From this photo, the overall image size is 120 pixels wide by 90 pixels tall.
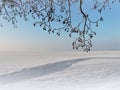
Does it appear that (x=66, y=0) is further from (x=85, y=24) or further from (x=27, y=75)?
(x=27, y=75)

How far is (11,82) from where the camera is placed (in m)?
16.0

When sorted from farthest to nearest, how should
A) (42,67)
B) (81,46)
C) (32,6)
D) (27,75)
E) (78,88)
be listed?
1. (42,67)
2. (27,75)
3. (78,88)
4. (32,6)
5. (81,46)

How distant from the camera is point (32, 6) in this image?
8.33 m

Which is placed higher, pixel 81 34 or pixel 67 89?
pixel 81 34

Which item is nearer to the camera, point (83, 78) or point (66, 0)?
point (66, 0)

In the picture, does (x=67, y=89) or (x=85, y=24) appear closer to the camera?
(x=85, y=24)

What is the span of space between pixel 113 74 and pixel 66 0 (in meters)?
8.63

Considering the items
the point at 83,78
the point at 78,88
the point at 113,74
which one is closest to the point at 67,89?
the point at 78,88

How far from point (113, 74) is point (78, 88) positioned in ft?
11.8

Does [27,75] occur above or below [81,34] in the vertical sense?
below

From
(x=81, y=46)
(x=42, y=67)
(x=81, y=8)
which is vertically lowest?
→ (x=42, y=67)

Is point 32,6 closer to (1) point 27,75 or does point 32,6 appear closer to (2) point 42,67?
(1) point 27,75

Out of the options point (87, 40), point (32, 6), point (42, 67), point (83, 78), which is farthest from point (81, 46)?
point (42, 67)

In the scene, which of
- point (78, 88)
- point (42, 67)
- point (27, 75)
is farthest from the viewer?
point (42, 67)
